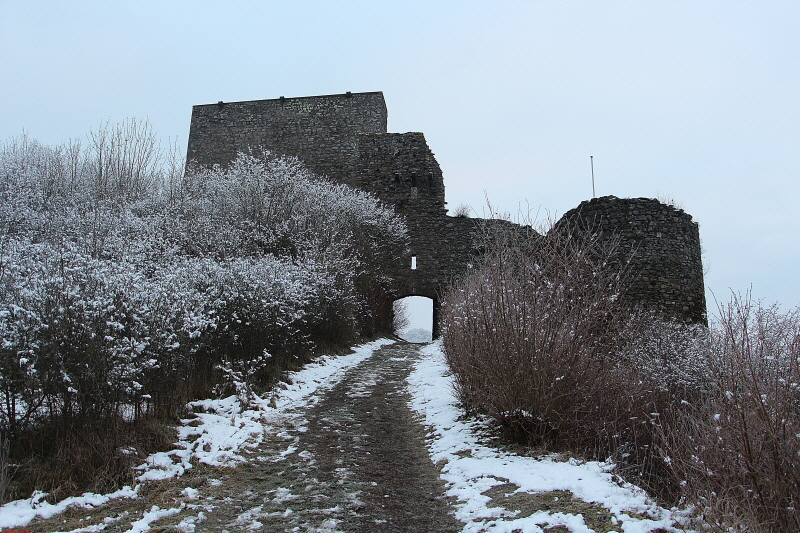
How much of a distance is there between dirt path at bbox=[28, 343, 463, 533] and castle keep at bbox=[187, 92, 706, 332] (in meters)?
5.32

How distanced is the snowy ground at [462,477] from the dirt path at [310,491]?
2.5 inches

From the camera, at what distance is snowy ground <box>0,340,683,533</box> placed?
129 inches

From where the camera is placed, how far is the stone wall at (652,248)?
1069cm

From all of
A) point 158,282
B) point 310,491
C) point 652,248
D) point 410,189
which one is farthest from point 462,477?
point 410,189

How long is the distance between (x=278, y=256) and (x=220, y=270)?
4402mm

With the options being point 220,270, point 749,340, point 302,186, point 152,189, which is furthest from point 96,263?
point 152,189

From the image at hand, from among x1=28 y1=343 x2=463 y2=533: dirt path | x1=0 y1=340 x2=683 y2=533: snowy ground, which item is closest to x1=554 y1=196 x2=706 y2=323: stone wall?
x1=0 y1=340 x2=683 y2=533: snowy ground

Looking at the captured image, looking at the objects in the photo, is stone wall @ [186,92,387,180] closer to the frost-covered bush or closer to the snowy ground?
the frost-covered bush

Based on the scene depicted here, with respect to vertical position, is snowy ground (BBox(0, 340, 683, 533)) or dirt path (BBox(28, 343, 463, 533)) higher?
snowy ground (BBox(0, 340, 683, 533))

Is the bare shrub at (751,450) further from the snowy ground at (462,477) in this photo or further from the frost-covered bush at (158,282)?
the frost-covered bush at (158,282)

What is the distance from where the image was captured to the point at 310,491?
407cm

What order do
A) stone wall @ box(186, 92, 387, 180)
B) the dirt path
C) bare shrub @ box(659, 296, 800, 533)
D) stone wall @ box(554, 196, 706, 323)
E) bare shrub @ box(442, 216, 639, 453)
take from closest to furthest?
bare shrub @ box(659, 296, 800, 533) → the dirt path → bare shrub @ box(442, 216, 639, 453) → stone wall @ box(554, 196, 706, 323) → stone wall @ box(186, 92, 387, 180)

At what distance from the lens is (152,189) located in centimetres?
1712

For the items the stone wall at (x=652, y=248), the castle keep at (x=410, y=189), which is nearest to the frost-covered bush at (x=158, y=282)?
the castle keep at (x=410, y=189)
